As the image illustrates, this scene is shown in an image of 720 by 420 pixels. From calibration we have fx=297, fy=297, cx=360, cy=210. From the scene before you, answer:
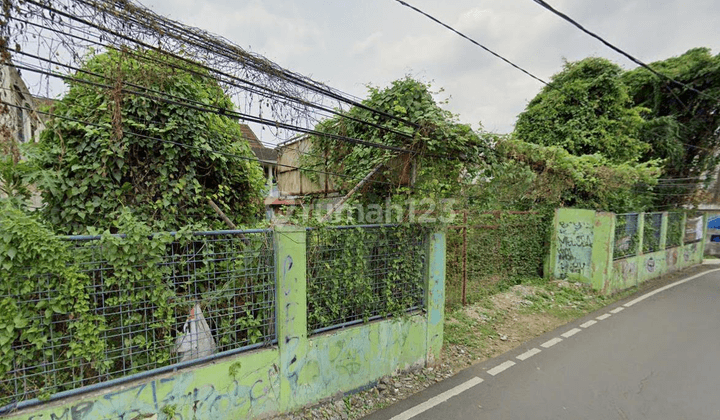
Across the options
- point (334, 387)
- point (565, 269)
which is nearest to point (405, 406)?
point (334, 387)

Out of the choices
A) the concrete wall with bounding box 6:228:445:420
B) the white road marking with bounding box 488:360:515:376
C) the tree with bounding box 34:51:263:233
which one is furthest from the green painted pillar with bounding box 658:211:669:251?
the tree with bounding box 34:51:263:233

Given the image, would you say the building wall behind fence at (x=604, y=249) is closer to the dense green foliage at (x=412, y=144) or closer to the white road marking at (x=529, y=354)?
the white road marking at (x=529, y=354)

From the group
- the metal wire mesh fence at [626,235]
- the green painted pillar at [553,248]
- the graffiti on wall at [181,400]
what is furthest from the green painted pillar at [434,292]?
the metal wire mesh fence at [626,235]

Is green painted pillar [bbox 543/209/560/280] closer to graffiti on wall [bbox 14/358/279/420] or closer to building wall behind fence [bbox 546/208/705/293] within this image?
building wall behind fence [bbox 546/208/705/293]

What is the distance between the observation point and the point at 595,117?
10281 millimetres

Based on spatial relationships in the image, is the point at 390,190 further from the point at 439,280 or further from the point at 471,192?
A: the point at 471,192

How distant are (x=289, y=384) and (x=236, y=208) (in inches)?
91.6

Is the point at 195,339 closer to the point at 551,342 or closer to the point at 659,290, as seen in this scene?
the point at 551,342

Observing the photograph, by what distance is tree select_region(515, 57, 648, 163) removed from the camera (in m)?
10.2

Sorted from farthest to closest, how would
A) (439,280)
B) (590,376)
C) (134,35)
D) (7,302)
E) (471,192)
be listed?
(471,192) < (439,280) < (590,376) < (134,35) < (7,302)

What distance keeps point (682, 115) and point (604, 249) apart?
30.5 feet

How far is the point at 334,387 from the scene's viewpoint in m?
3.31

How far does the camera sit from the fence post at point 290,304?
296 centimetres

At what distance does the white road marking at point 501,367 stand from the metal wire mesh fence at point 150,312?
3.01m
